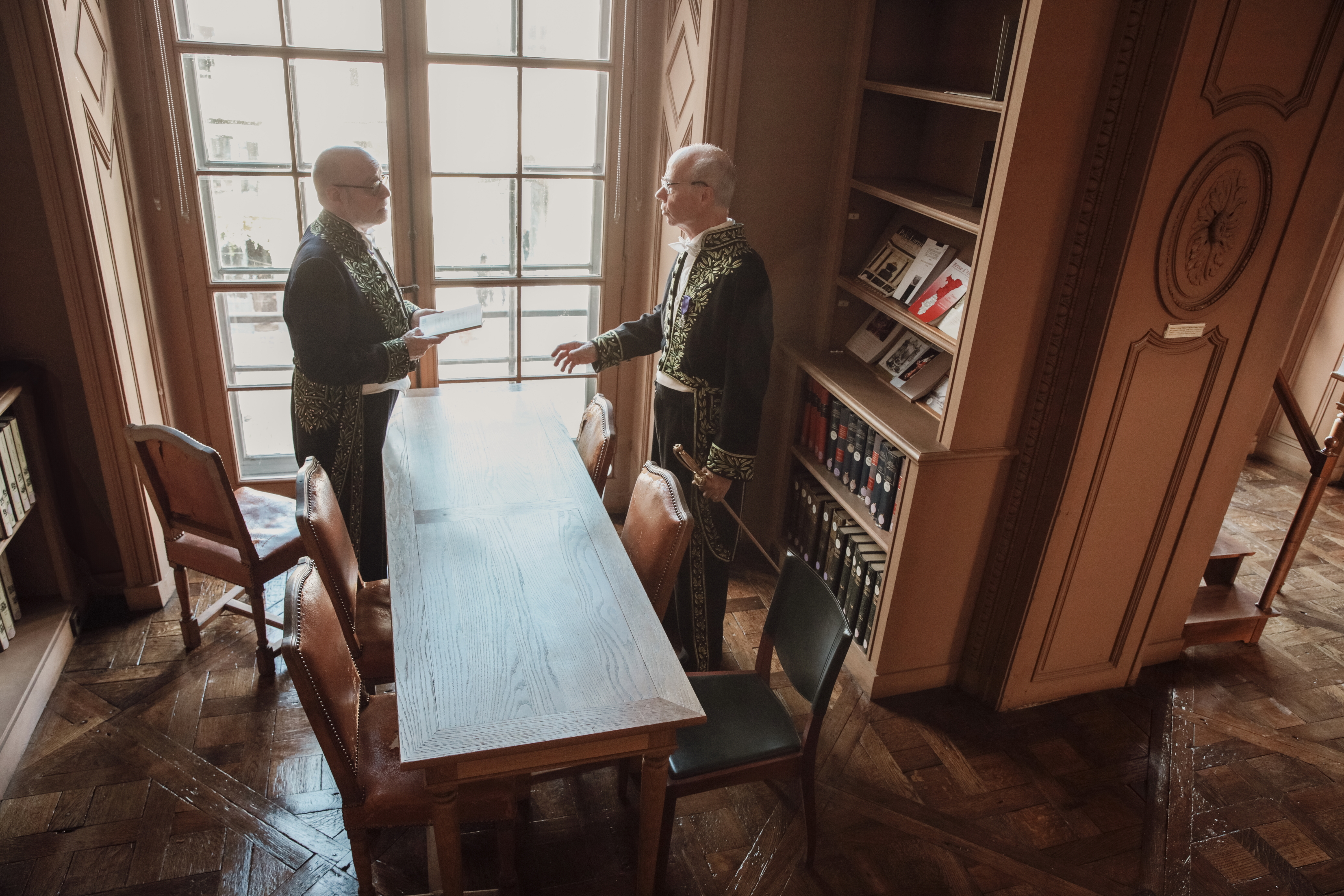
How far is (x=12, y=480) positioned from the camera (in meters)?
2.88

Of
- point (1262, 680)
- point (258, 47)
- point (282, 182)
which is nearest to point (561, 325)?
point (282, 182)

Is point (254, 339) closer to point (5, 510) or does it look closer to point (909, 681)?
point (5, 510)

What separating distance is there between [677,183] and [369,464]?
4.60 feet

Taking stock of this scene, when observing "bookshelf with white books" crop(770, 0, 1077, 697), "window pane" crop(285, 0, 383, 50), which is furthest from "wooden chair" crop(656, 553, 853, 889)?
"window pane" crop(285, 0, 383, 50)

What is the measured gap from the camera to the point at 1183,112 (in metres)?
2.31

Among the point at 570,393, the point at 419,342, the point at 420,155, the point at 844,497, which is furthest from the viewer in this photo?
the point at 570,393

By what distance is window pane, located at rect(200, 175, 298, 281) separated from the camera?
3328mm

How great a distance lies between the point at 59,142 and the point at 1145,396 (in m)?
3.44

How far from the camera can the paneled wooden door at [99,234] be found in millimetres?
2615

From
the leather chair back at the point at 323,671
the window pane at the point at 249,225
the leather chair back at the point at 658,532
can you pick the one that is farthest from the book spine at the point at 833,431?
the window pane at the point at 249,225

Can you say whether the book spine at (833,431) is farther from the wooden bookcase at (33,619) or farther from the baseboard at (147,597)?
the wooden bookcase at (33,619)

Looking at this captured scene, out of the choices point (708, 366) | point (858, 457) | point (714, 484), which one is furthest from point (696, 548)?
point (858, 457)

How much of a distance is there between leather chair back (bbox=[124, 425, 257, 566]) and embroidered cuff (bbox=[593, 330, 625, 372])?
1.29m

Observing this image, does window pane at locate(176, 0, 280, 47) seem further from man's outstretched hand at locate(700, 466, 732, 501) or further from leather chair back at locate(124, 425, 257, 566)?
man's outstretched hand at locate(700, 466, 732, 501)
